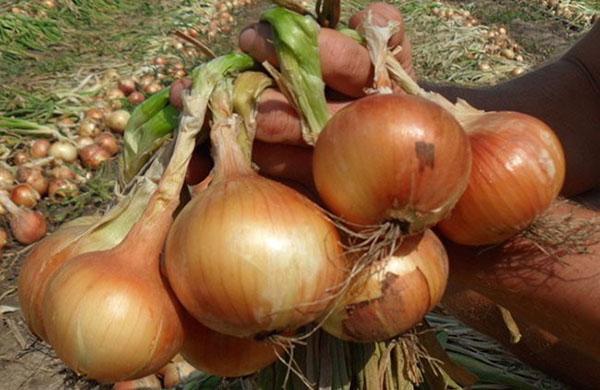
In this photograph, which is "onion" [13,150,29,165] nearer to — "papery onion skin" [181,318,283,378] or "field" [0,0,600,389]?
"field" [0,0,600,389]

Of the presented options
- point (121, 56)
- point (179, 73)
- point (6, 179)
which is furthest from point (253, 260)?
point (121, 56)

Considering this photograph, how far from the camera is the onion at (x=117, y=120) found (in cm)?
473

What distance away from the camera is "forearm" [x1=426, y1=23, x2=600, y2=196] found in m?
1.79

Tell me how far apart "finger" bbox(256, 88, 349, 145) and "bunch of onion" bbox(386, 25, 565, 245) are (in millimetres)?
305

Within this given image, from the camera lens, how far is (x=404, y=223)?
96 centimetres

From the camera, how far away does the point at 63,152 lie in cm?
439

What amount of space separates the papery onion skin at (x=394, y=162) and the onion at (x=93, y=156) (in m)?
3.69

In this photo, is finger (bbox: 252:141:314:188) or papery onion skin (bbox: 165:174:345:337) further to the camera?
finger (bbox: 252:141:314:188)

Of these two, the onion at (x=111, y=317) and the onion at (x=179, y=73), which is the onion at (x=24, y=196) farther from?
the onion at (x=111, y=317)

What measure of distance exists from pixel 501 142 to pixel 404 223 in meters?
0.22

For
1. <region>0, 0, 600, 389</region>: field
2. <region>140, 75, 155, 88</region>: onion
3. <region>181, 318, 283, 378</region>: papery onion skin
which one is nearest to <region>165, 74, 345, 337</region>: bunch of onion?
<region>181, 318, 283, 378</region>: papery onion skin

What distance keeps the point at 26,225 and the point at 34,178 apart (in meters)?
0.48

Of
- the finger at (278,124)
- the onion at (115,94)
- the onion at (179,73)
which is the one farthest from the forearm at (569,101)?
the onion at (179,73)

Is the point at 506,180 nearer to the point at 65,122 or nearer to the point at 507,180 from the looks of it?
the point at 507,180
